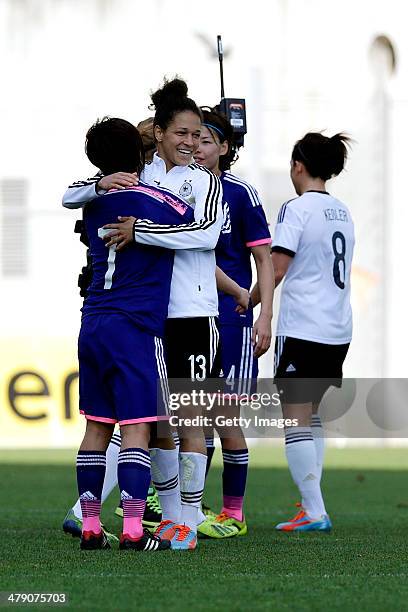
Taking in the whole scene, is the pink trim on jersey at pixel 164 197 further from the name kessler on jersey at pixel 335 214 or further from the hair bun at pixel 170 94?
the name kessler on jersey at pixel 335 214

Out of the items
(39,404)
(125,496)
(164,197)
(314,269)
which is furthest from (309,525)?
(39,404)

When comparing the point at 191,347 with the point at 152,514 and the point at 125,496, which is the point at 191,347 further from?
the point at 152,514

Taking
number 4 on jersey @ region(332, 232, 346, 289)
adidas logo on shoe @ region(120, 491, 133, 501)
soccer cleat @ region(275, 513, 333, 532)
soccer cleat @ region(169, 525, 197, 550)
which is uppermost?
number 4 on jersey @ region(332, 232, 346, 289)

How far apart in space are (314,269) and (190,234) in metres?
1.79

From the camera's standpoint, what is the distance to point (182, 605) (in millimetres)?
4512

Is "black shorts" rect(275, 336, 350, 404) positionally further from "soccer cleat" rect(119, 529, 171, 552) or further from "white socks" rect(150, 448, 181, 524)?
"soccer cleat" rect(119, 529, 171, 552)

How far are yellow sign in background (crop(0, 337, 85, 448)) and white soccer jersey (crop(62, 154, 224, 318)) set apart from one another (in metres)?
10.8

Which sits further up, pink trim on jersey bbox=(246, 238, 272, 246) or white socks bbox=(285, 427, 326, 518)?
pink trim on jersey bbox=(246, 238, 272, 246)

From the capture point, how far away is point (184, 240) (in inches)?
234

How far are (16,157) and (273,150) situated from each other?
3.33 metres

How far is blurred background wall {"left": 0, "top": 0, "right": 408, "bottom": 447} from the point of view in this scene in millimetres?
17391

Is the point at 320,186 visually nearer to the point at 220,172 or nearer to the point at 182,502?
the point at 220,172

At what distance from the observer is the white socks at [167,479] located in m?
6.26

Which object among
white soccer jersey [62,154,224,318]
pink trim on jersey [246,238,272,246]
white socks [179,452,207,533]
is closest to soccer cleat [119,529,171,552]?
white socks [179,452,207,533]
